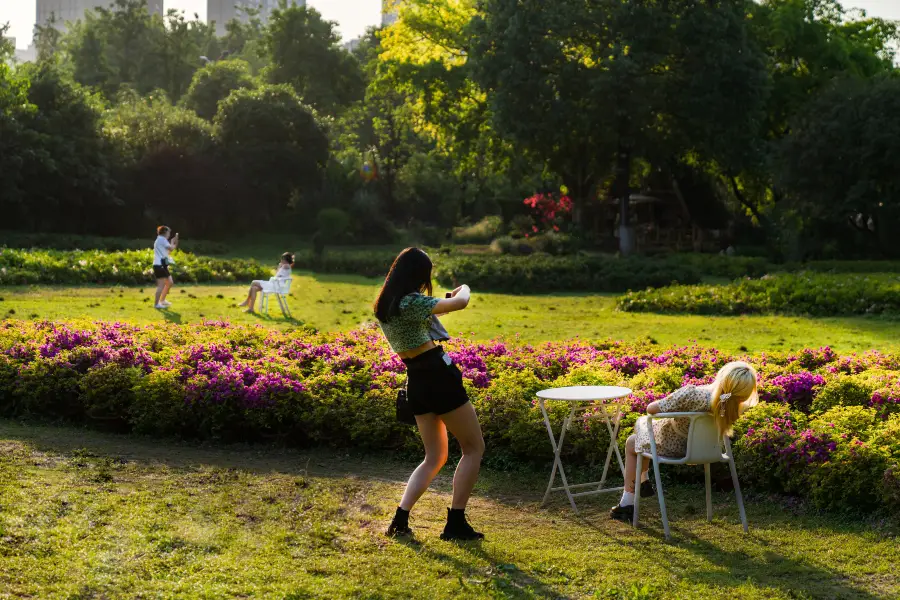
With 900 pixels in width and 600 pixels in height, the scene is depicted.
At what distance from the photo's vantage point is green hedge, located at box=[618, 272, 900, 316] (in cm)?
1814

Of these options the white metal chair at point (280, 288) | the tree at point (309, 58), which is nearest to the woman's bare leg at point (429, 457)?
the white metal chair at point (280, 288)

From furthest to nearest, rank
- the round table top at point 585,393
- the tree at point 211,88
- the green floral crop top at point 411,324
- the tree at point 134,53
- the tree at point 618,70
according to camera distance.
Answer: the tree at point 134,53, the tree at point 211,88, the tree at point 618,70, the round table top at point 585,393, the green floral crop top at point 411,324

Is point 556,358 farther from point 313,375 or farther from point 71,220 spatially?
point 71,220

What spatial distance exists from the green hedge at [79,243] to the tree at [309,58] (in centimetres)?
2507

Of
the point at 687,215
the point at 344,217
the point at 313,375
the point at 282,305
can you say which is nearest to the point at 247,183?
the point at 344,217

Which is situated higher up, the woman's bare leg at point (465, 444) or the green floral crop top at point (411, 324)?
the green floral crop top at point (411, 324)

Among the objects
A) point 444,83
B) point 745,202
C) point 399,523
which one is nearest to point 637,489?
point 399,523

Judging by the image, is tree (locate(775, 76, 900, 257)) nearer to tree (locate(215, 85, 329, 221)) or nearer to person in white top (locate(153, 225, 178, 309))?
person in white top (locate(153, 225, 178, 309))

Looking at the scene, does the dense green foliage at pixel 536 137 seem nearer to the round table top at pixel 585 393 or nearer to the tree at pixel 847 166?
the tree at pixel 847 166

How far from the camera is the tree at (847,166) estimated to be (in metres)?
30.8

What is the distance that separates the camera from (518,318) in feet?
60.3

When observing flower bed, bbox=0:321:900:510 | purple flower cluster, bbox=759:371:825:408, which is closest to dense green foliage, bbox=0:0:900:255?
flower bed, bbox=0:321:900:510

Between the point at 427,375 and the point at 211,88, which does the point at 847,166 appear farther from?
the point at 211,88

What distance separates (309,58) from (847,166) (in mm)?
38611
